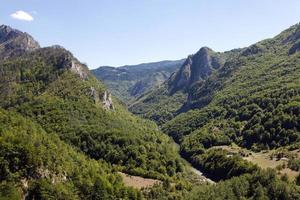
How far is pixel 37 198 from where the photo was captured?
588ft

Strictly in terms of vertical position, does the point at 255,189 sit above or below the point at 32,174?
below

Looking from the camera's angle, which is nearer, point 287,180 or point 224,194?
point 224,194

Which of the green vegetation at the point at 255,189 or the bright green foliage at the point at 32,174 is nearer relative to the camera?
the bright green foliage at the point at 32,174

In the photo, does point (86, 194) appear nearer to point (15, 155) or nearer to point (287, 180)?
point (15, 155)

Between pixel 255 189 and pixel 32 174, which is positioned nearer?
pixel 32 174

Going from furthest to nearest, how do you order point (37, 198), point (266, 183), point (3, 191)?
point (266, 183) → point (37, 198) → point (3, 191)

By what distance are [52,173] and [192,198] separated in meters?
58.5

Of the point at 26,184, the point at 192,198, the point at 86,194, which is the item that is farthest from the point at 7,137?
the point at 192,198

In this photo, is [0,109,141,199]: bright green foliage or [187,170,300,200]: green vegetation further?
[187,170,300,200]: green vegetation

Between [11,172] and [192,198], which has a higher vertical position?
[11,172]

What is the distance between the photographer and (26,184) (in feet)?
591

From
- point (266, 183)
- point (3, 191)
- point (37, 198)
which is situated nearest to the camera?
point (3, 191)

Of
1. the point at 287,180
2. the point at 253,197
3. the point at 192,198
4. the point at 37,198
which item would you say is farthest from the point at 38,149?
the point at 287,180

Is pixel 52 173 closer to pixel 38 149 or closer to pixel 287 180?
pixel 38 149
